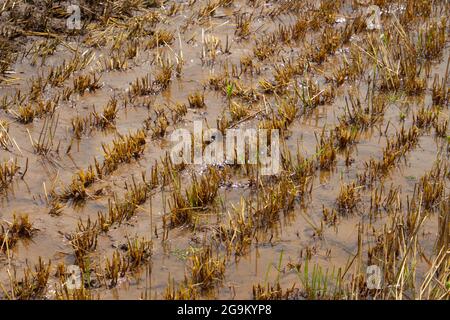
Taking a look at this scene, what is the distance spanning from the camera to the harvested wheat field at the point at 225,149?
154 inches

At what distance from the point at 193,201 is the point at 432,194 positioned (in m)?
1.64

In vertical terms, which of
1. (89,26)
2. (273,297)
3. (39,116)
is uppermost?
(89,26)

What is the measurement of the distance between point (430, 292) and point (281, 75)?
Answer: 313 centimetres

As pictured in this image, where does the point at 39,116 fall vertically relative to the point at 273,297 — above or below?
above

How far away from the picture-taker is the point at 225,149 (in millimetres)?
5250

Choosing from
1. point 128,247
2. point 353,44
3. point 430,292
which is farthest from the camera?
point 353,44

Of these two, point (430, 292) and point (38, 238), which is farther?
point (38, 238)

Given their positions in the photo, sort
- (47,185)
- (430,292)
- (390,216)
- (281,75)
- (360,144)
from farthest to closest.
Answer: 1. (281,75)
2. (360,144)
3. (47,185)
4. (390,216)
5. (430,292)

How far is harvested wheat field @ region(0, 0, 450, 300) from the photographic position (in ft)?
12.8

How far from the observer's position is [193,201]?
14.7 feet

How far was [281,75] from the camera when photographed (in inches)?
246

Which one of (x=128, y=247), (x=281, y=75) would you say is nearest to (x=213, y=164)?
(x=128, y=247)
